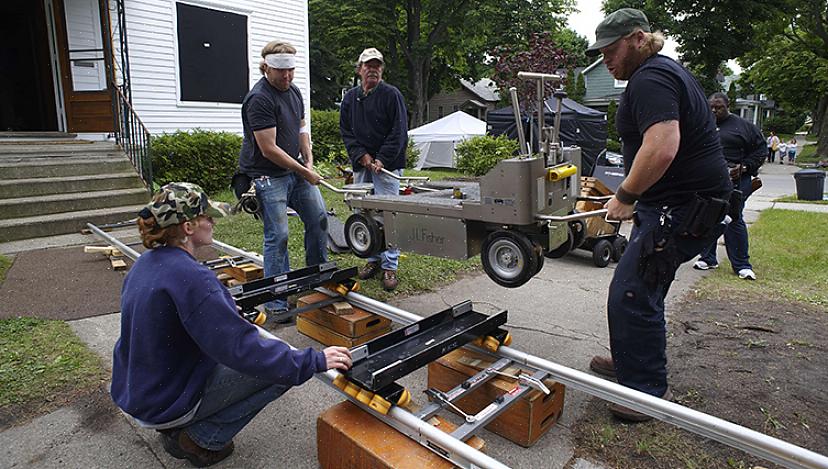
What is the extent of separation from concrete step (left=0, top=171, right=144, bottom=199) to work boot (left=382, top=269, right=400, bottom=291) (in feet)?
19.2

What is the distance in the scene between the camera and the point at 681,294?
18.0ft

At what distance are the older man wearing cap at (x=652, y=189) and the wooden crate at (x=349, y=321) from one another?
1665 millimetres

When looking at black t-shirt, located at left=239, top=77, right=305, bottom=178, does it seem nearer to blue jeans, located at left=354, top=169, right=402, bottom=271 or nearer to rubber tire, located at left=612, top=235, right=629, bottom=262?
blue jeans, located at left=354, top=169, right=402, bottom=271

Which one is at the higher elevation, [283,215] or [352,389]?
[283,215]

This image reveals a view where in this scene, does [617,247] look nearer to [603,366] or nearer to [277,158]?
[603,366]

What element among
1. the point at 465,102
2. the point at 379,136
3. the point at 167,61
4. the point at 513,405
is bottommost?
the point at 513,405

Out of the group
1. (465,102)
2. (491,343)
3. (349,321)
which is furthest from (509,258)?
(465,102)

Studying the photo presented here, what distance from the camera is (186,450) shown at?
2.52 metres

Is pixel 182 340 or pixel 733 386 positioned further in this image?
pixel 733 386

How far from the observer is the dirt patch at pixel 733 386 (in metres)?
2.74

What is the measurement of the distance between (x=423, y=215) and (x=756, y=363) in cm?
250

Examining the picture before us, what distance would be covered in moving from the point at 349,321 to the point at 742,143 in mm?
4684

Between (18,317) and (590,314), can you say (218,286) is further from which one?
(590,314)

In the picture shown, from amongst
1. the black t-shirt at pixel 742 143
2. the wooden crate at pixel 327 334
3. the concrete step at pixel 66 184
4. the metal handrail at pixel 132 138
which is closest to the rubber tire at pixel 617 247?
the black t-shirt at pixel 742 143
